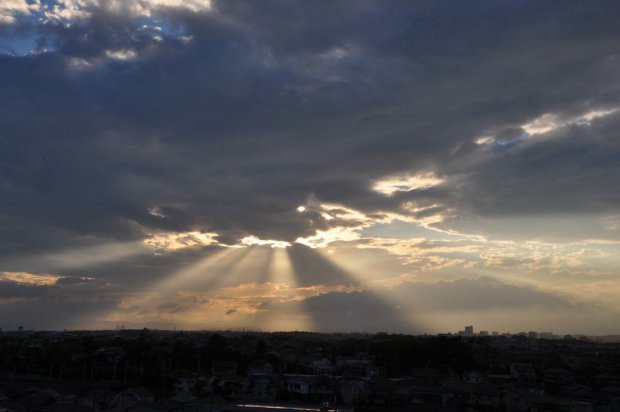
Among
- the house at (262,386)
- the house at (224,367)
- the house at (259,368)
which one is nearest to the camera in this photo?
the house at (262,386)

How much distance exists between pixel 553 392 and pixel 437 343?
2099 cm

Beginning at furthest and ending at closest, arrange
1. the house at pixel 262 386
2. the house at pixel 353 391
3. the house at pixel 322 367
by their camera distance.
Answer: the house at pixel 322 367, the house at pixel 262 386, the house at pixel 353 391

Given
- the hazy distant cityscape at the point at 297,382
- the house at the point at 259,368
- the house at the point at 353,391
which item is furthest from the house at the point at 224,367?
the house at the point at 353,391

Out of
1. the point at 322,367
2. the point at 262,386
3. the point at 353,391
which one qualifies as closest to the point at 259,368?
the point at 262,386

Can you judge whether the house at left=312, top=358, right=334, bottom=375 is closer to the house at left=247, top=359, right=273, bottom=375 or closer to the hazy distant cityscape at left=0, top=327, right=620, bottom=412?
the hazy distant cityscape at left=0, top=327, right=620, bottom=412

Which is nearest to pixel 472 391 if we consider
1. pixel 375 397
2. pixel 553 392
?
pixel 375 397

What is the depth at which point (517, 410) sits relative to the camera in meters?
52.3

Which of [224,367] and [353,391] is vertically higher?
[224,367]

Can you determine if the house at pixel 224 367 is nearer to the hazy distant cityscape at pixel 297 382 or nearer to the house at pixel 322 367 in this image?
→ the hazy distant cityscape at pixel 297 382

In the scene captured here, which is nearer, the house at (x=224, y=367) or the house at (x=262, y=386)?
the house at (x=262, y=386)

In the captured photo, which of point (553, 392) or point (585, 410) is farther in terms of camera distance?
point (553, 392)

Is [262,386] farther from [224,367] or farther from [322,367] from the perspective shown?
[322,367]

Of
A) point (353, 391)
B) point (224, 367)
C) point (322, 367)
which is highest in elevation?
point (224, 367)

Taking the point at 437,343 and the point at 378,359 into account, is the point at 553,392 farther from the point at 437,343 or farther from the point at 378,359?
the point at 378,359
